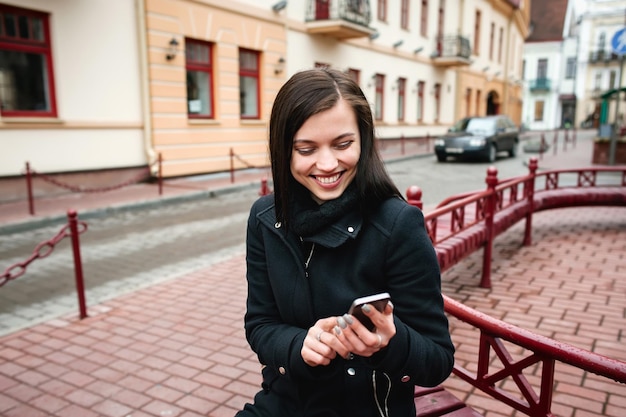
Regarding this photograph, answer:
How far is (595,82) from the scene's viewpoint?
5259cm

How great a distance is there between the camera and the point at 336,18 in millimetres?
16438

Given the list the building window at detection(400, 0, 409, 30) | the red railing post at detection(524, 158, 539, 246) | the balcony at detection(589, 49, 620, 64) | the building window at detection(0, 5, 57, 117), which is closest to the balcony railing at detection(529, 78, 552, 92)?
the balcony at detection(589, 49, 620, 64)

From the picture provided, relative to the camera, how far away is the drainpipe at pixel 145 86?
11.4 m

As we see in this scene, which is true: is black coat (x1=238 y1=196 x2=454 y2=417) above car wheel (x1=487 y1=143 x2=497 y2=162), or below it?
above

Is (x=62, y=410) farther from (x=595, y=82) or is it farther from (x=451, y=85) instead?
(x=595, y=82)

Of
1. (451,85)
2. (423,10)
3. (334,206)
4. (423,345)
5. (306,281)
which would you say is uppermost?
(423,10)

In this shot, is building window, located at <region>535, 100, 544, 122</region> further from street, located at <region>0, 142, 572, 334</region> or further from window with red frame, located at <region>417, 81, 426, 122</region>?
street, located at <region>0, 142, 572, 334</region>

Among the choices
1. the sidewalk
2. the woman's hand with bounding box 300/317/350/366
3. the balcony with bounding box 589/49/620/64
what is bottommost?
the sidewalk

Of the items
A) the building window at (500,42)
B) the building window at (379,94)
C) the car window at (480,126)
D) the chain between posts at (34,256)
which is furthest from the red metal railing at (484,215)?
the building window at (500,42)

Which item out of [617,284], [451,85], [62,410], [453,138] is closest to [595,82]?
[451,85]

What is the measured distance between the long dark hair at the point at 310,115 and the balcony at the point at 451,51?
84.4 feet

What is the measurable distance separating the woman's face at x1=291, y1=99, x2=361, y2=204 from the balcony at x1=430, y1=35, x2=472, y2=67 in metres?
25.8

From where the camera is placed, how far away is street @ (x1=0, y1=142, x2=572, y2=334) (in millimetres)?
4926

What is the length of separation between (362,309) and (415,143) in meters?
24.3
